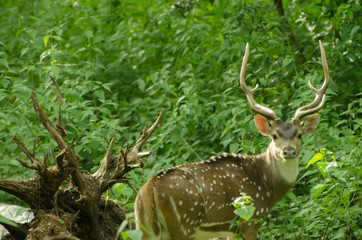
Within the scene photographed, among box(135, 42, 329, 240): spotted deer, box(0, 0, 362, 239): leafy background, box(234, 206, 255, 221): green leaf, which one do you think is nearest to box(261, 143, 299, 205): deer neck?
box(135, 42, 329, 240): spotted deer

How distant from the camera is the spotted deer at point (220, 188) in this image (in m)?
6.31

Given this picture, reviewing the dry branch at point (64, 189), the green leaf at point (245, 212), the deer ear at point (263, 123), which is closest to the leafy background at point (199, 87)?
the dry branch at point (64, 189)

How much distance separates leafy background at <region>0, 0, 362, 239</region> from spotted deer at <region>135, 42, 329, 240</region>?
373mm

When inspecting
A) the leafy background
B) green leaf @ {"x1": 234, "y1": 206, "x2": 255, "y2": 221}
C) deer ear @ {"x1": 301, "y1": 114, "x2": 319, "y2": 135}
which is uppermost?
green leaf @ {"x1": 234, "y1": 206, "x2": 255, "y2": 221}

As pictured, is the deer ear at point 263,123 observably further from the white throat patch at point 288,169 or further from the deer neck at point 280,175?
the white throat patch at point 288,169

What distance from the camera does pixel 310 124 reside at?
766cm

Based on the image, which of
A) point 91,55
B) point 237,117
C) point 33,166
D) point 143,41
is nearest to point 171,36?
point 143,41

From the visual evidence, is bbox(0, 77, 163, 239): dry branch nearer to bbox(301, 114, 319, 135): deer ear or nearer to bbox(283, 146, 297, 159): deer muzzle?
bbox(283, 146, 297, 159): deer muzzle

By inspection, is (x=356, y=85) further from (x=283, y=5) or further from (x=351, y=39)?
(x=283, y=5)

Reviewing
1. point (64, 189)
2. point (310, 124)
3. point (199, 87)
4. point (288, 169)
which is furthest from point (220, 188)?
point (199, 87)

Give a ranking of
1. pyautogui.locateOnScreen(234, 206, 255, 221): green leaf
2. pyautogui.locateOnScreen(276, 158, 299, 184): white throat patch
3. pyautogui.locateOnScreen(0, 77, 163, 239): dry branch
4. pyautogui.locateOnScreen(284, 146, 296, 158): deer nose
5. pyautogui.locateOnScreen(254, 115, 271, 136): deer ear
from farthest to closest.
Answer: pyautogui.locateOnScreen(254, 115, 271, 136): deer ear → pyautogui.locateOnScreen(276, 158, 299, 184): white throat patch → pyautogui.locateOnScreen(284, 146, 296, 158): deer nose → pyautogui.locateOnScreen(0, 77, 163, 239): dry branch → pyautogui.locateOnScreen(234, 206, 255, 221): green leaf

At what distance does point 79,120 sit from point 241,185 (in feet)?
9.19

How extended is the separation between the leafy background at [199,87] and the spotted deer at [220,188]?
37cm

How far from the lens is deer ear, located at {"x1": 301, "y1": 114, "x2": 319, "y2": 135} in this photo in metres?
7.59
